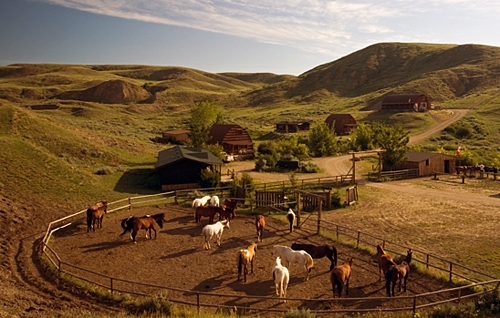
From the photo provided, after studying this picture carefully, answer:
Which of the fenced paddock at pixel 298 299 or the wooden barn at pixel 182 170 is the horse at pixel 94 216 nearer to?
the fenced paddock at pixel 298 299

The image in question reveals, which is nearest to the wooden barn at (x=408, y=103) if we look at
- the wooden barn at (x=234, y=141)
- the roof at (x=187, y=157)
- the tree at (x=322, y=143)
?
the tree at (x=322, y=143)

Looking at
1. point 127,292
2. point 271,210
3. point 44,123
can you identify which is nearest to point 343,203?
point 271,210

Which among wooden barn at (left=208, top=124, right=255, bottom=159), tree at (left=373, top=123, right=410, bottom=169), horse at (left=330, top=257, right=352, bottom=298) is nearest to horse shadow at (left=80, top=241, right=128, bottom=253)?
horse at (left=330, top=257, right=352, bottom=298)

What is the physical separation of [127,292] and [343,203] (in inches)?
741

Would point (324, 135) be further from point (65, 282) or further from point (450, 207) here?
point (65, 282)

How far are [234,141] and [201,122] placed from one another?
5516 mm

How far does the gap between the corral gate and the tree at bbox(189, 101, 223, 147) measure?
24028mm

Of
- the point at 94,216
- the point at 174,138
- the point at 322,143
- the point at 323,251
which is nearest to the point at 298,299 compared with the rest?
the point at 323,251

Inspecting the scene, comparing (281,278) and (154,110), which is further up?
(154,110)

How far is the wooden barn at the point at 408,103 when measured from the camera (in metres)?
91.6

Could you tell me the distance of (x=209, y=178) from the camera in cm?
3058

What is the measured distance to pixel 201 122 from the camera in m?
53.1

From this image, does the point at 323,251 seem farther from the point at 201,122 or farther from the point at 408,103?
the point at 408,103

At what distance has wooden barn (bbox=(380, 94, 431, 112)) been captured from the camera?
300ft
